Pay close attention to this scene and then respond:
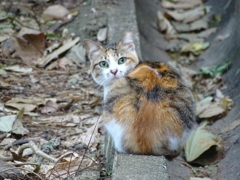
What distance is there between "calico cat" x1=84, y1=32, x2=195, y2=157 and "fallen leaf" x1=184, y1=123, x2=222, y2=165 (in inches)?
22.6

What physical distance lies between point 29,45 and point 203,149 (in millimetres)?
3066

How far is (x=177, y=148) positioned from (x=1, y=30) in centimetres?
390

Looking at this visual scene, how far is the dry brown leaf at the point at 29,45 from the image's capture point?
282 inches

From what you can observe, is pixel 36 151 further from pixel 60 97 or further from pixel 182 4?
pixel 182 4

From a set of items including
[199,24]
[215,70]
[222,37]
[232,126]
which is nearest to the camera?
[232,126]

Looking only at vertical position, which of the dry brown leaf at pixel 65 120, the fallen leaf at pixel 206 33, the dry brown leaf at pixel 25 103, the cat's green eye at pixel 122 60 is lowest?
the fallen leaf at pixel 206 33

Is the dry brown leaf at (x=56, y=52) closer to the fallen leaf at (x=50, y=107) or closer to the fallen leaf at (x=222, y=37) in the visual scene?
the fallen leaf at (x=50, y=107)

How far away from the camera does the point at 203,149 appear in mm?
5176

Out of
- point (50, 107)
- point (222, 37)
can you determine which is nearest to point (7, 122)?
point (50, 107)

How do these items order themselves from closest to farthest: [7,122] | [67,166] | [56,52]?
[67,166], [7,122], [56,52]

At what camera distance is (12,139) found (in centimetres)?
526

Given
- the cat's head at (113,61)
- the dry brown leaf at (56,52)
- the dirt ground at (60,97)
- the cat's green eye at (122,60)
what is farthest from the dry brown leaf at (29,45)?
the cat's green eye at (122,60)

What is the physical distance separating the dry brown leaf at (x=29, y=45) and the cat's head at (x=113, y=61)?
6.96 feet

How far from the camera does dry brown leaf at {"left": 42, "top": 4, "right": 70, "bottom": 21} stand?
8191 mm
